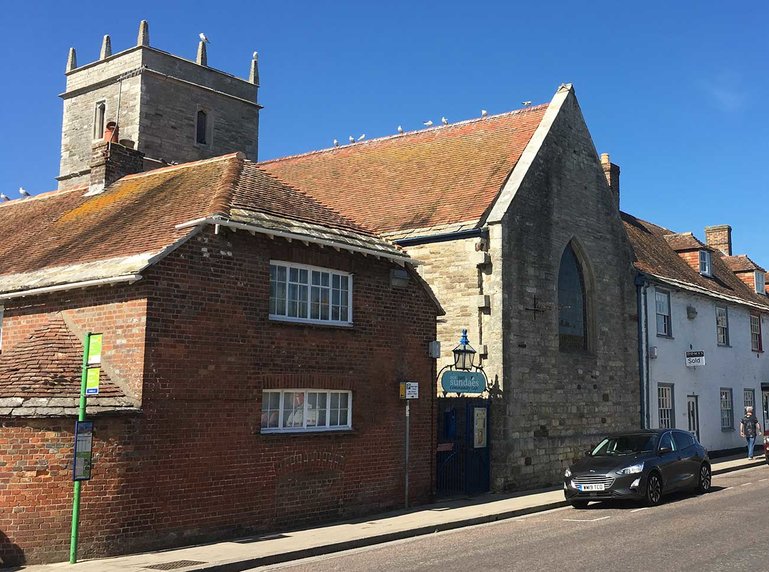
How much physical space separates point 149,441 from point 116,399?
794 mm

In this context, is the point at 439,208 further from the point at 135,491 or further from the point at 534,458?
the point at 135,491

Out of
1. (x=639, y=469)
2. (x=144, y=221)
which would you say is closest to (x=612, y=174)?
(x=639, y=469)

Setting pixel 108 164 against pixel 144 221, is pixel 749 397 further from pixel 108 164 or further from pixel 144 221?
pixel 144 221

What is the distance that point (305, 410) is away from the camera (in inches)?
567

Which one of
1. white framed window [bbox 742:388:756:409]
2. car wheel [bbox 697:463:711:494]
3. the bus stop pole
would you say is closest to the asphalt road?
car wheel [bbox 697:463:711:494]

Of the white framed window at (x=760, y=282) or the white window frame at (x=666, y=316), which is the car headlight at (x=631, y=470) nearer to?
the white window frame at (x=666, y=316)

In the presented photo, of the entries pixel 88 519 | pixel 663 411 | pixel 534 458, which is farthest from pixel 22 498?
pixel 663 411

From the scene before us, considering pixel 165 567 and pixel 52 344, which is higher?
pixel 52 344

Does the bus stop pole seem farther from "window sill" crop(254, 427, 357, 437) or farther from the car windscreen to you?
the car windscreen

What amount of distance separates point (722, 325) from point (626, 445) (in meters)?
15.4

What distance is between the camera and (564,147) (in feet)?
73.8

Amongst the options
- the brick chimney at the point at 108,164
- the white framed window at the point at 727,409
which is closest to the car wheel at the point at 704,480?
the white framed window at the point at 727,409

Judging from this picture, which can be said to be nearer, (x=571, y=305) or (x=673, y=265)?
(x=571, y=305)

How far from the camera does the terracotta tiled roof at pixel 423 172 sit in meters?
21.3
